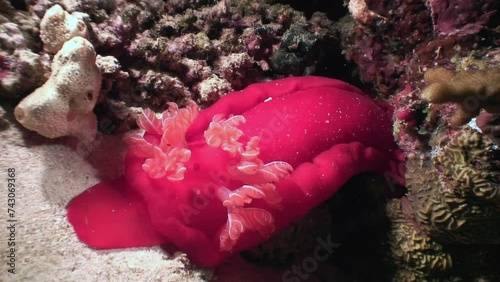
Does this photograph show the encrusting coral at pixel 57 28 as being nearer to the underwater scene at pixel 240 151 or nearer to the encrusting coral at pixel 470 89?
the underwater scene at pixel 240 151

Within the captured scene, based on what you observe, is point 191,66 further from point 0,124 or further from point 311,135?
point 0,124

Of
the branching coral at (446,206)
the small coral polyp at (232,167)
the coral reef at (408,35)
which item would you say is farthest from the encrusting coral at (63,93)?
the branching coral at (446,206)

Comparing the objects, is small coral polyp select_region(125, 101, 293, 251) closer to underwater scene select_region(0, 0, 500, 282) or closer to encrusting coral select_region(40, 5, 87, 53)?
underwater scene select_region(0, 0, 500, 282)

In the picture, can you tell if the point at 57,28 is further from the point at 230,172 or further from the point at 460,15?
the point at 460,15

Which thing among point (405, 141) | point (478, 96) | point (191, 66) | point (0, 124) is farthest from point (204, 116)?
point (478, 96)

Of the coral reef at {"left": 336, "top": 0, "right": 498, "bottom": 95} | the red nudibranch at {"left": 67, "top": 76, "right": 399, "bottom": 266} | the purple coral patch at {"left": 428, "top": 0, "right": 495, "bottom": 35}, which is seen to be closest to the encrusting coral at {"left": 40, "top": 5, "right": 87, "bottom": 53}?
the red nudibranch at {"left": 67, "top": 76, "right": 399, "bottom": 266}
